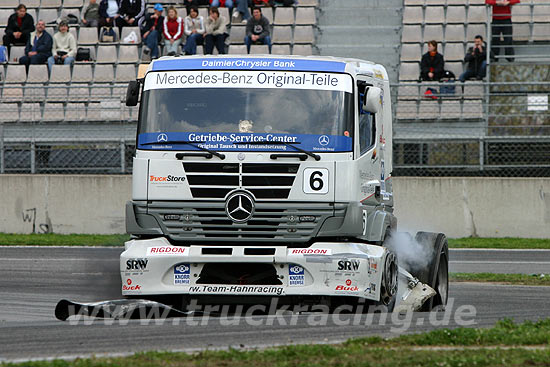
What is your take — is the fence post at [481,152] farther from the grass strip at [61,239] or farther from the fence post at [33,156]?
the fence post at [33,156]

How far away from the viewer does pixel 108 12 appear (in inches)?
1051

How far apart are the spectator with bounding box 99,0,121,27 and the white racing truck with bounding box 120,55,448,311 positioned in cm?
1629

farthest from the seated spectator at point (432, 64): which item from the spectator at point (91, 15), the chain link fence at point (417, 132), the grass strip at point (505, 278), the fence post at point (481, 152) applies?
the spectator at point (91, 15)

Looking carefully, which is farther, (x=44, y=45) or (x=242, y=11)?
(x=242, y=11)

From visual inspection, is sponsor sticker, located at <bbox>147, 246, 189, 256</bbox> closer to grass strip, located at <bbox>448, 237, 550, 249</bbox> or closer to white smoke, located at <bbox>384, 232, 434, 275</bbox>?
white smoke, located at <bbox>384, 232, 434, 275</bbox>

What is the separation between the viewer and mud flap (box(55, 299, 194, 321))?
31.8 ft

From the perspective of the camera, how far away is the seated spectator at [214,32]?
79.6 ft

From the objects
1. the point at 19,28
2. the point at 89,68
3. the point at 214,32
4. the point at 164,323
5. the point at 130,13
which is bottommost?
the point at 164,323

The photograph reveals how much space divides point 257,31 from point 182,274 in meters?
15.2

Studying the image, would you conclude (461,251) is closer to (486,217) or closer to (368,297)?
(486,217)

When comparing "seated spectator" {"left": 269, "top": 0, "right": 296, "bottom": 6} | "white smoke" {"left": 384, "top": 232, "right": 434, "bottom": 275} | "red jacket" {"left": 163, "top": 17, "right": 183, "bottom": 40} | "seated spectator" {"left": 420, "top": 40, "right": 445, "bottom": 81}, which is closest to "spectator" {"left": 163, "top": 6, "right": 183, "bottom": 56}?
"red jacket" {"left": 163, "top": 17, "right": 183, "bottom": 40}

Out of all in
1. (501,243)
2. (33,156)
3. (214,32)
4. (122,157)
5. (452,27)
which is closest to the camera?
(501,243)

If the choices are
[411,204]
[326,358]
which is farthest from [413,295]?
[411,204]

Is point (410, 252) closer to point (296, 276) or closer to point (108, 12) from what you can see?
point (296, 276)
